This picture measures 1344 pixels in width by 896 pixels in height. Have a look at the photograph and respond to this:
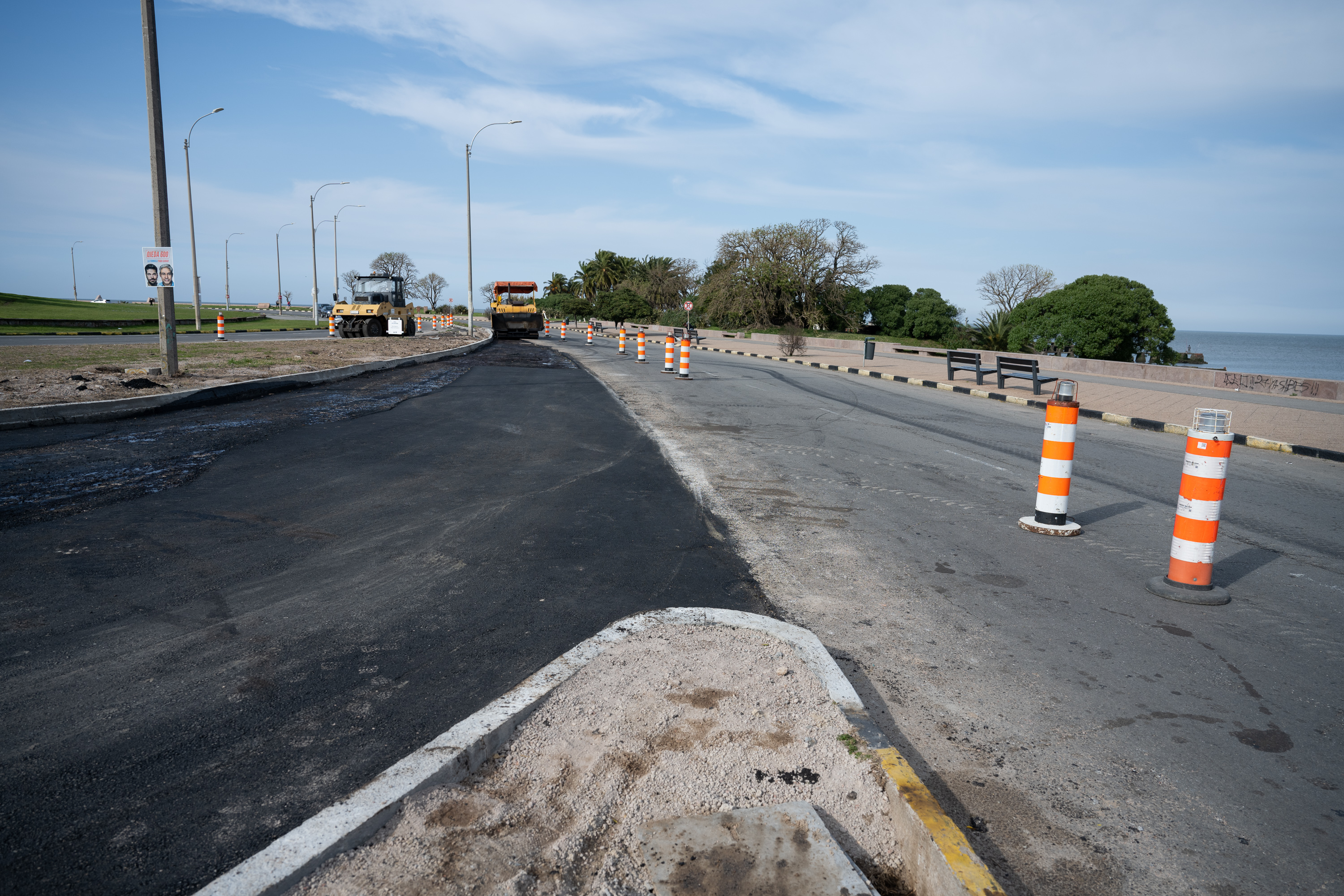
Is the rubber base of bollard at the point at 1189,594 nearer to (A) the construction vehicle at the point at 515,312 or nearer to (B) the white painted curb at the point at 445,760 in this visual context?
(B) the white painted curb at the point at 445,760

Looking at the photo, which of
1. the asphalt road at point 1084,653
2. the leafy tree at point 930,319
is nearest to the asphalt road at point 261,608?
the asphalt road at point 1084,653

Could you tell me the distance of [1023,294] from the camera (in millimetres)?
68188

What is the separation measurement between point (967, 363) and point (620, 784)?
21391 millimetres

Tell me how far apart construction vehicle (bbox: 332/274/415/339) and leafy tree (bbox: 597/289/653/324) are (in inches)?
1929

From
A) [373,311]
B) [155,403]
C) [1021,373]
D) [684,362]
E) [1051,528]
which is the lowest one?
[1051,528]

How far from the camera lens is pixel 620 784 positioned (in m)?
2.76

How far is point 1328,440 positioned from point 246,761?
15826 millimetres

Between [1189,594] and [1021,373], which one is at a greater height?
[1021,373]

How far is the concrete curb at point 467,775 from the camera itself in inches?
88.4

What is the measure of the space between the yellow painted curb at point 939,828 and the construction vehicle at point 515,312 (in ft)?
137

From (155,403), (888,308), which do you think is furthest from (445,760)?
(888,308)

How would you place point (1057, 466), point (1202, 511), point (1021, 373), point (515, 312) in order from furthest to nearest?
point (515, 312)
point (1021, 373)
point (1057, 466)
point (1202, 511)

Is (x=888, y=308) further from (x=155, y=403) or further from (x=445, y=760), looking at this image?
(x=445, y=760)

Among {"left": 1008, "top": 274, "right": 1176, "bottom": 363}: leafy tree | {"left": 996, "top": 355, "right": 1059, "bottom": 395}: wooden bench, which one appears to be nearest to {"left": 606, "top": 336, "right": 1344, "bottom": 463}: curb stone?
{"left": 996, "top": 355, "right": 1059, "bottom": 395}: wooden bench
